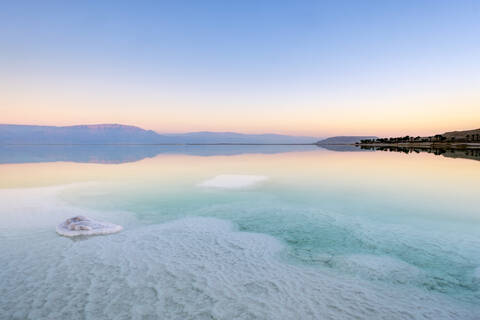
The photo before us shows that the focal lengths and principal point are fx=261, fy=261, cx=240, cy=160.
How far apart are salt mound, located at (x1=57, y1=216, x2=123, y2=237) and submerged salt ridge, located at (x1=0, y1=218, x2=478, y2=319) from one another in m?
1.00

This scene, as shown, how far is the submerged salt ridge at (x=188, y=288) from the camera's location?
17.3 ft

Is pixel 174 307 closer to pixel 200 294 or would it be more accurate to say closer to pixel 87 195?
pixel 200 294

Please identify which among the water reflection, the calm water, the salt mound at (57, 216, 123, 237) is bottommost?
the calm water

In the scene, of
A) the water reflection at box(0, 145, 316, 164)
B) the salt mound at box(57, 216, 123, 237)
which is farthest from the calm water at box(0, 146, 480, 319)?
the water reflection at box(0, 145, 316, 164)

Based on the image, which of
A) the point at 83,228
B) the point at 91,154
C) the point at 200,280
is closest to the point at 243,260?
the point at 200,280

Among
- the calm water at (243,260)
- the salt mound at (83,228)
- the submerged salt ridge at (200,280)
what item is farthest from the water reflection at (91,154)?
the submerged salt ridge at (200,280)

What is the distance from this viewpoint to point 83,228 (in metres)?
9.77

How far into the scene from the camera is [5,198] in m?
15.5

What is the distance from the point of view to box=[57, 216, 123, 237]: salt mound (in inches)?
375

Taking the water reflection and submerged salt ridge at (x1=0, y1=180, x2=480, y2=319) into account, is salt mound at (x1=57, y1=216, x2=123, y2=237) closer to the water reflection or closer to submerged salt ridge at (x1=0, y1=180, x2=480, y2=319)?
submerged salt ridge at (x1=0, y1=180, x2=480, y2=319)

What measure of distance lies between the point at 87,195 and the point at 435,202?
70.2 feet

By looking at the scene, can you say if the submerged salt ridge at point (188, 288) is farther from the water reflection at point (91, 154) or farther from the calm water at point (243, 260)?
the water reflection at point (91, 154)

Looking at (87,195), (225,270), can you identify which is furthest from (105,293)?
(87,195)

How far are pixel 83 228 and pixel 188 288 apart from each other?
594cm
